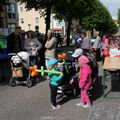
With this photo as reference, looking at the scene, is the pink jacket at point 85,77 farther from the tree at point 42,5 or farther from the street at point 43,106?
the tree at point 42,5

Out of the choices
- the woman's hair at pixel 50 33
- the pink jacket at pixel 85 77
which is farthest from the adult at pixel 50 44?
the pink jacket at pixel 85 77

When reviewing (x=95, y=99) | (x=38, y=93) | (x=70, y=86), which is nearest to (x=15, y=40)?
(x=38, y=93)

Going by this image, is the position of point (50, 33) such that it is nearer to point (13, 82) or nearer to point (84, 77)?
point (13, 82)

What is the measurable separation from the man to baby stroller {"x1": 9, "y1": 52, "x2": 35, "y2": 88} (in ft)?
4.14

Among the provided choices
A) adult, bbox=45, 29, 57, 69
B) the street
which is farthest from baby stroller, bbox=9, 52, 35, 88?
adult, bbox=45, 29, 57, 69

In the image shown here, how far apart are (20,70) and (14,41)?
1.82m

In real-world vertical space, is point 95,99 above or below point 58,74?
below

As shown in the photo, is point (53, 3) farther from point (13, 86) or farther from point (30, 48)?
point (13, 86)

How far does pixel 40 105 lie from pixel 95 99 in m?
1.53

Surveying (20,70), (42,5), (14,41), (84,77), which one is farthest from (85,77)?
(42,5)

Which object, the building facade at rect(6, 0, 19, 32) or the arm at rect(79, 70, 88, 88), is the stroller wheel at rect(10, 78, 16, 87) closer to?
the arm at rect(79, 70, 88, 88)

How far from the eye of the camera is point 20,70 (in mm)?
6703

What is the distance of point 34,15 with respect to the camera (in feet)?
209

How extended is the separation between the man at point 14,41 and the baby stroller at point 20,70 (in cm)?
126
